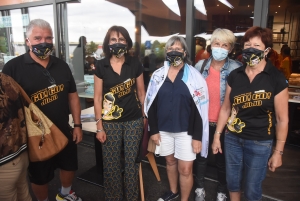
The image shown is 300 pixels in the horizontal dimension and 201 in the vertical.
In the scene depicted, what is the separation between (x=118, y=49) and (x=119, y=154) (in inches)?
36.2

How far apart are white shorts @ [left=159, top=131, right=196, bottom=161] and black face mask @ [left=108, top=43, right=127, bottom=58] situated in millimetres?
765

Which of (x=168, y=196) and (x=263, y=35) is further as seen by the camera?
(x=168, y=196)

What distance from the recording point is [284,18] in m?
6.42

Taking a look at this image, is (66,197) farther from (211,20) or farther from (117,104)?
(211,20)

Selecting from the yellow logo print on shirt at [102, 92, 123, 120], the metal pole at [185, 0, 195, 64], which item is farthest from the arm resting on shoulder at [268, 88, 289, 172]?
the metal pole at [185, 0, 195, 64]

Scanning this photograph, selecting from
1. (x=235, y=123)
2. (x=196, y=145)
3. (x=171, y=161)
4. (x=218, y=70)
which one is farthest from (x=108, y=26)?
(x=235, y=123)

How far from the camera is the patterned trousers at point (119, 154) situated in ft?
6.80

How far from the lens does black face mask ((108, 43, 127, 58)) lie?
197 centimetres

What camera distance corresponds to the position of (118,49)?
198 centimetres

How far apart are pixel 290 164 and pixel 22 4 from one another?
4908mm

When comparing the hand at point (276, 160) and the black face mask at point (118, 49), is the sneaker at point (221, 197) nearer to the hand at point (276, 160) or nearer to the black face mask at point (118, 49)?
the hand at point (276, 160)

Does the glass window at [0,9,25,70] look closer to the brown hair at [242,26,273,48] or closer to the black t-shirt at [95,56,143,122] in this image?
the black t-shirt at [95,56,143,122]

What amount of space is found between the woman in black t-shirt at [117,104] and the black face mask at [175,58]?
0.30m

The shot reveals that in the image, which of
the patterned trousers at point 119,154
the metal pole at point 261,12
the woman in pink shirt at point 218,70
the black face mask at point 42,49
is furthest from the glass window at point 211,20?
the black face mask at point 42,49
